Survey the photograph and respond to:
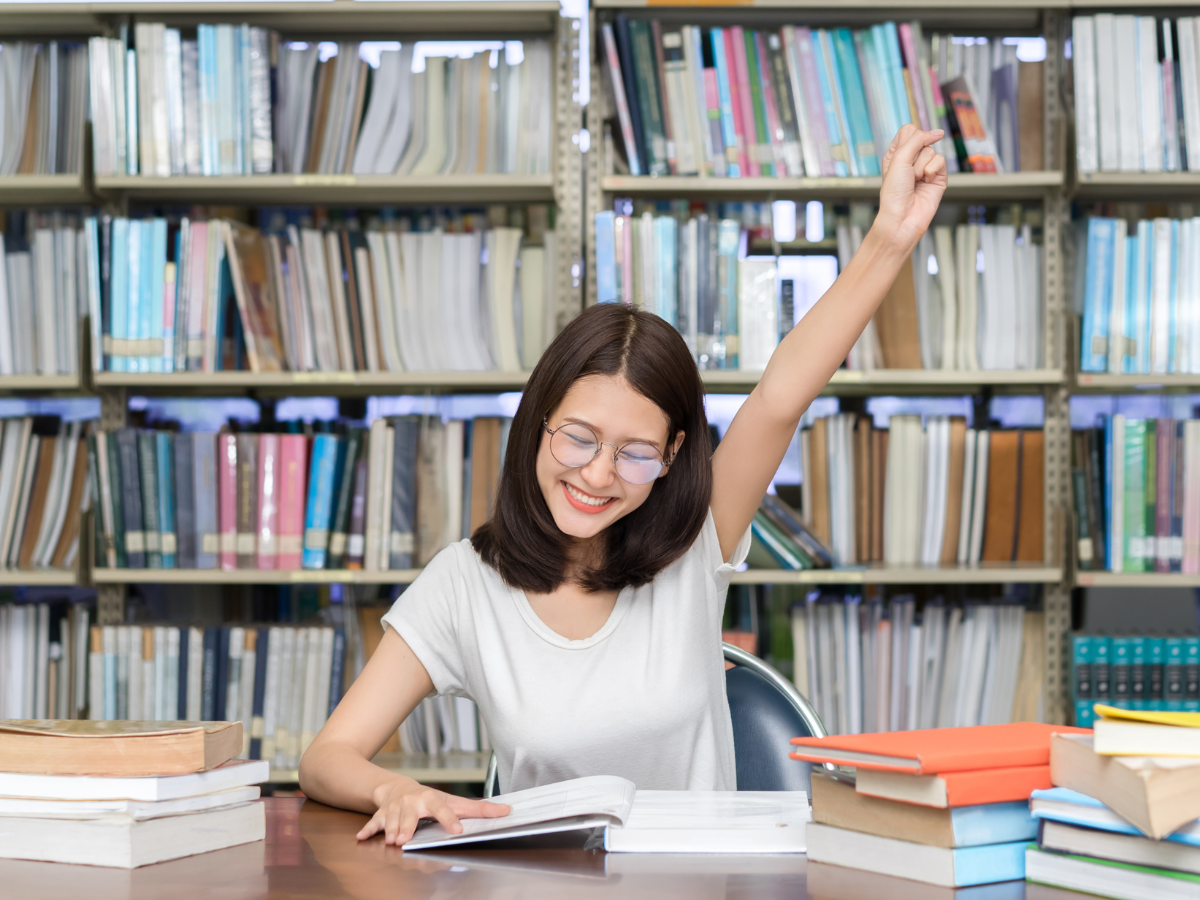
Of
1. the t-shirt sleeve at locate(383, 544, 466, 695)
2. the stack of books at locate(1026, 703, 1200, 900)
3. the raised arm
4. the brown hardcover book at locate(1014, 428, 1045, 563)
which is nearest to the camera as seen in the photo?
the stack of books at locate(1026, 703, 1200, 900)

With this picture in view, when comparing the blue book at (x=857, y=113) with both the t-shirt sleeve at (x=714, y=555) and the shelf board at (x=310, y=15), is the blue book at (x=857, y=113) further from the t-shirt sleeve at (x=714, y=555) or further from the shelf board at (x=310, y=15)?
the t-shirt sleeve at (x=714, y=555)

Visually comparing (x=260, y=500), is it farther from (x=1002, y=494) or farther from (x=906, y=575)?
(x=1002, y=494)

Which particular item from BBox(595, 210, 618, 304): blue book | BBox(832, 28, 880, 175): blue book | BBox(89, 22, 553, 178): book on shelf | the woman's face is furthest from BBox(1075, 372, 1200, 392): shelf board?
the woman's face

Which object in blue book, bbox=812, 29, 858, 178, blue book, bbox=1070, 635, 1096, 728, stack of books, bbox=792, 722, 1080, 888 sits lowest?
blue book, bbox=1070, 635, 1096, 728

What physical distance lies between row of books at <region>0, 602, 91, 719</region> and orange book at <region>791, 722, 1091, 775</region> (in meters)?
2.08

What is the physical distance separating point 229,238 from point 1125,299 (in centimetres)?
194

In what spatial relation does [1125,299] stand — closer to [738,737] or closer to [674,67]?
[674,67]

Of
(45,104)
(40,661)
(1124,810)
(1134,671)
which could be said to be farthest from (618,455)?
(45,104)

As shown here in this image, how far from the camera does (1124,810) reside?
0.69 metres

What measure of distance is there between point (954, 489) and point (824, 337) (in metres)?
1.23

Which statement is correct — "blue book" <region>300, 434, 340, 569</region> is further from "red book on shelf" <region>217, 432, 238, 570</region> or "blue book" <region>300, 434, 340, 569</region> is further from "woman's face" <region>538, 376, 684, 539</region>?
"woman's face" <region>538, 376, 684, 539</region>

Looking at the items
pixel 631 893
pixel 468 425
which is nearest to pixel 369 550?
pixel 468 425

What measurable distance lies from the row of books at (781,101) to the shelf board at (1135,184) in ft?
0.65

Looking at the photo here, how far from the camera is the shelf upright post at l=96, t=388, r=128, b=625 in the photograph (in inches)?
92.5
